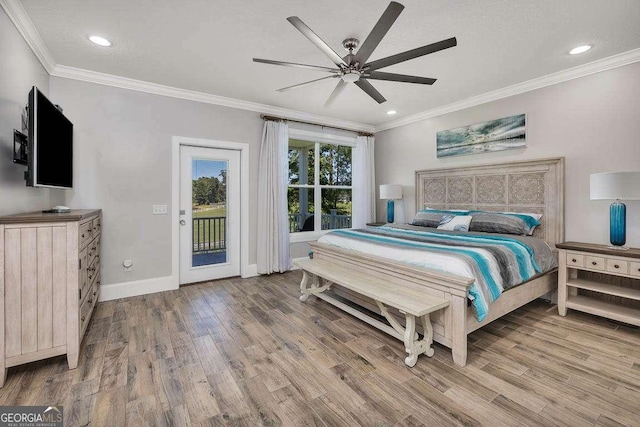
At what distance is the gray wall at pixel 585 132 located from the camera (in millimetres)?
3035

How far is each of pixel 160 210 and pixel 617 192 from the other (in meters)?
5.02

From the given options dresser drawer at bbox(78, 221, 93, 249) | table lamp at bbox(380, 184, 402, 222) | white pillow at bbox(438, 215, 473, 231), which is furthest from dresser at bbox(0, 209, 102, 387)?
table lamp at bbox(380, 184, 402, 222)

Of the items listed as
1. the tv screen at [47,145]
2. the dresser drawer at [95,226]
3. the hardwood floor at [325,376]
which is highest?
the tv screen at [47,145]

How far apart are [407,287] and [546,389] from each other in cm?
109

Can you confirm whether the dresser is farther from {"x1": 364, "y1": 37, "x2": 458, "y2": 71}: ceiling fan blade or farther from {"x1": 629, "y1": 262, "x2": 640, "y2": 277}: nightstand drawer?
{"x1": 629, "y1": 262, "x2": 640, "y2": 277}: nightstand drawer

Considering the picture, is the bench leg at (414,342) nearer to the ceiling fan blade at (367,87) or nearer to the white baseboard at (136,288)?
the ceiling fan blade at (367,87)

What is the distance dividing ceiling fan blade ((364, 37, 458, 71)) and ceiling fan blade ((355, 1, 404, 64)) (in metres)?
0.14

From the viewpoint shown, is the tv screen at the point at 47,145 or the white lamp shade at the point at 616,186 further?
the white lamp shade at the point at 616,186

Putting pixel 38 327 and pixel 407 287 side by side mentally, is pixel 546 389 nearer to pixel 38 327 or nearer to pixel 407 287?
pixel 407 287

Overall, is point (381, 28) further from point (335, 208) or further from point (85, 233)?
point (335, 208)

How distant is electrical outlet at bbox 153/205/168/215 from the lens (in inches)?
153

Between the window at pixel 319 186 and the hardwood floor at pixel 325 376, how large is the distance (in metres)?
2.63

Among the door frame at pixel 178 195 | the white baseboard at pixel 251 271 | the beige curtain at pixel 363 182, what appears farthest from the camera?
the beige curtain at pixel 363 182

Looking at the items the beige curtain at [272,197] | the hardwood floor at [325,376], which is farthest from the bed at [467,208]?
the beige curtain at [272,197]
